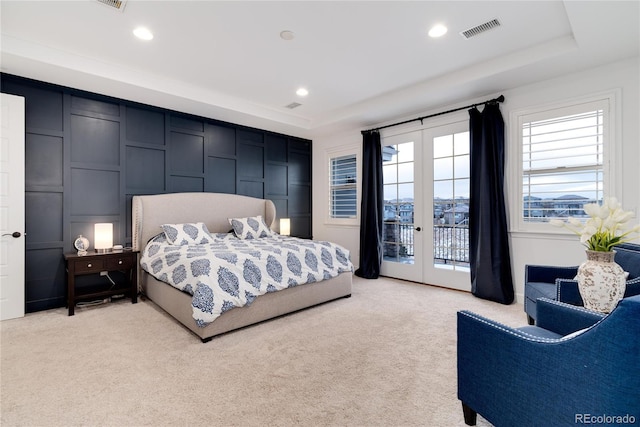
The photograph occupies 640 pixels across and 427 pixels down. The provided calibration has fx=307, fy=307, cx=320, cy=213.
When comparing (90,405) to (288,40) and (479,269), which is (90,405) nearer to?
(288,40)

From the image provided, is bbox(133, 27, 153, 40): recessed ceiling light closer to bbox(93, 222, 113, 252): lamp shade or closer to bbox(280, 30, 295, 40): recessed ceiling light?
bbox(280, 30, 295, 40): recessed ceiling light

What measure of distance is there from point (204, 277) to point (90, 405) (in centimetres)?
109

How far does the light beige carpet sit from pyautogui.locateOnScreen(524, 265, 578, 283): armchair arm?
55cm

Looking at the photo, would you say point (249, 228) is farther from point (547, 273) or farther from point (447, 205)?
point (547, 273)

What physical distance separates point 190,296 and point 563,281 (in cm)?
299

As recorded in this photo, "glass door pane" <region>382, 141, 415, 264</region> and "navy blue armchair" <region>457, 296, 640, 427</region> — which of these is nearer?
"navy blue armchair" <region>457, 296, 640, 427</region>

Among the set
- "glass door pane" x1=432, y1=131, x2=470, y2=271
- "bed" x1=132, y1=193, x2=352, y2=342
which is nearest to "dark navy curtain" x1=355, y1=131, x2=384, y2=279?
"glass door pane" x1=432, y1=131, x2=470, y2=271

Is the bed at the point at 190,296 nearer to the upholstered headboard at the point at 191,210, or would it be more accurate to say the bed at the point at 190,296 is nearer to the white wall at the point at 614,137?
the upholstered headboard at the point at 191,210

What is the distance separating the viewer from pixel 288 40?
116 inches

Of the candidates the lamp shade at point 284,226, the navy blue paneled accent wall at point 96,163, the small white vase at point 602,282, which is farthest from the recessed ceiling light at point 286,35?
the lamp shade at point 284,226

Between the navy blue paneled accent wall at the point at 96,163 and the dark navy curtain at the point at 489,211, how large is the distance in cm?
359

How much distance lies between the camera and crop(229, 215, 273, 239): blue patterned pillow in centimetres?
457

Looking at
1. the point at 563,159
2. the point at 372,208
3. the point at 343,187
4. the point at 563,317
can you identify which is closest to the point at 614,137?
the point at 563,159

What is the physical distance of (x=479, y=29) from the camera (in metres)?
2.78
